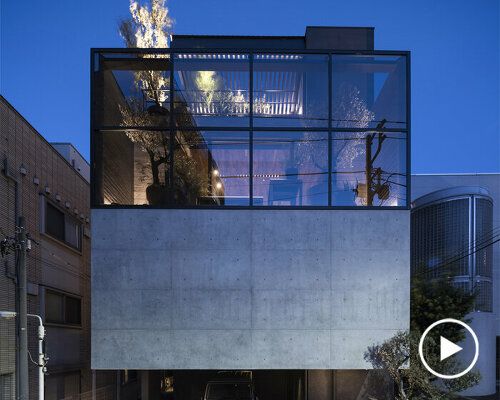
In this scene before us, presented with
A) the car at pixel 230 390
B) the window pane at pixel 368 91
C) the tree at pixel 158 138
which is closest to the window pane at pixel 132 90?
the tree at pixel 158 138

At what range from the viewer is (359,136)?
14.0 m

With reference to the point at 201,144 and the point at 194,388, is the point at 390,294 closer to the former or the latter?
the point at 201,144

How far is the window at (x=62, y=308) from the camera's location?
20.7 metres

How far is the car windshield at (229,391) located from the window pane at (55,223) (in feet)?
30.8

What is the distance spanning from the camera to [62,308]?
22188 mm

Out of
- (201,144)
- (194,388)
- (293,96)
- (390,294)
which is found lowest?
(194,388)

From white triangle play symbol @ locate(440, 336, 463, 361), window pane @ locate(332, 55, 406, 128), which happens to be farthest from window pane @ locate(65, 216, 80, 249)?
white triangle play symbol @ locate(440, 336, 463, 361)

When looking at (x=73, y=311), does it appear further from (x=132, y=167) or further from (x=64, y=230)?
(x=132, y=167)

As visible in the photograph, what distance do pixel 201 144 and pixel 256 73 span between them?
2359 millimetres

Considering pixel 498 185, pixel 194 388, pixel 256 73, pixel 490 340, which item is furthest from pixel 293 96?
pixel 498 185

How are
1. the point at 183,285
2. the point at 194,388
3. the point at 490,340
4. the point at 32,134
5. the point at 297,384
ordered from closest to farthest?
the point at 183,285 < the point at 297,384 < the point at 194,388 < the point at 32,134 < the point at 490,340

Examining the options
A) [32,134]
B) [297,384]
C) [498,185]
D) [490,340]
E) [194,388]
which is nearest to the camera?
[297,384]

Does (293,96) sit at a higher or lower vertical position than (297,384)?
higher

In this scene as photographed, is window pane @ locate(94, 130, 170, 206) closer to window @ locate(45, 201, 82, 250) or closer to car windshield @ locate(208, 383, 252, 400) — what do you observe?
car windshield @ locate(208, 383, 252, 400)
